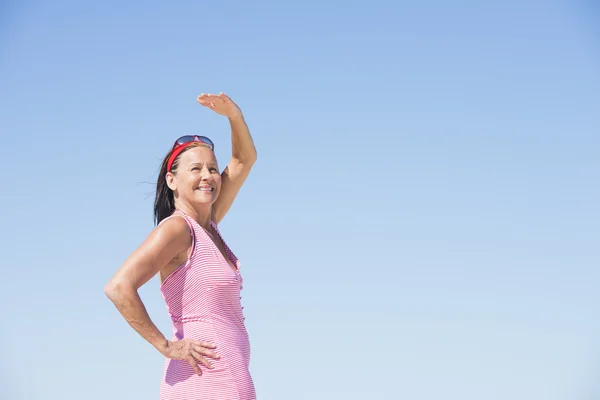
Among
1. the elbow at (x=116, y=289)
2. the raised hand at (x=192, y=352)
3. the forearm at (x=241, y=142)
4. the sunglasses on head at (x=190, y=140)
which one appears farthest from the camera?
the forearm at (x=241, y=142)

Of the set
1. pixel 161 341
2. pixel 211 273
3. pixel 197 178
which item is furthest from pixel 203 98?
pixel 161 341

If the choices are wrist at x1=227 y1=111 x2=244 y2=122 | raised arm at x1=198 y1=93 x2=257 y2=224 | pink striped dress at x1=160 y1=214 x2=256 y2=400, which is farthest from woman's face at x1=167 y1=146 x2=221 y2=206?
wrist at x1=227 y1=111 x2=244 y2=122

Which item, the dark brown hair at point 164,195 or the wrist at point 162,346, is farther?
the dark brown hair at point 164,195

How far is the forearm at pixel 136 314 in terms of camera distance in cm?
512

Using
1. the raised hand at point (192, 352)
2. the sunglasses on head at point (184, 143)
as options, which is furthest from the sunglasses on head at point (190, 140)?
the raised hand at point (192, 352)

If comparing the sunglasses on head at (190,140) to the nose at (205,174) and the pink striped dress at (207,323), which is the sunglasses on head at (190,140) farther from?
the pink striped dress at (207,323)

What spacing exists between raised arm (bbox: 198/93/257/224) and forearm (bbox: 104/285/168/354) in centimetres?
159

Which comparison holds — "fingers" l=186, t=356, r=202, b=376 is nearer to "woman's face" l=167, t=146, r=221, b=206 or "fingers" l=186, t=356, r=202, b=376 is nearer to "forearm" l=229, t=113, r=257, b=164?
"woman's face" l=167, t=146, r=221, b=206

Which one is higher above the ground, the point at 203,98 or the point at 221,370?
the point at 203,98

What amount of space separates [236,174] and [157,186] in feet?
3.04

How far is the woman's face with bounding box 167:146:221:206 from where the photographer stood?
5.84 metres

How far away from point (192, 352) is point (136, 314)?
1.46 feet

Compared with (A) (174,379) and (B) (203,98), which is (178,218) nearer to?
(A) (174,379)

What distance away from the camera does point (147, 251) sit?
207 inches
